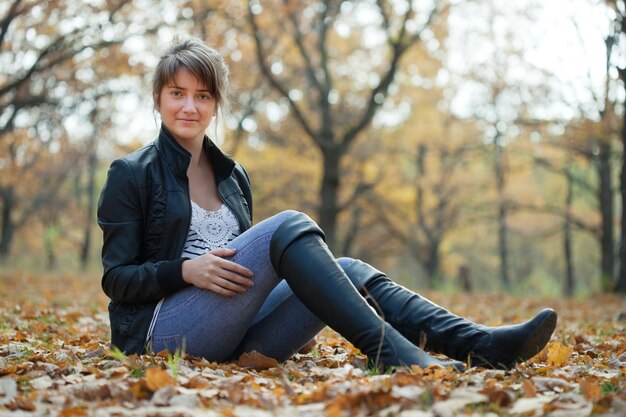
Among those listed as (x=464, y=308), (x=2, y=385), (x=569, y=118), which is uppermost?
(x=569, y=118)

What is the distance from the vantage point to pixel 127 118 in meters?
20.3

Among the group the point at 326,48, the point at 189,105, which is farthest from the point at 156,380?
the point at 326,48

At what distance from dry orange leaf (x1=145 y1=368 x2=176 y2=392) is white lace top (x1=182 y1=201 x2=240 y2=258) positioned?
808 millimetres

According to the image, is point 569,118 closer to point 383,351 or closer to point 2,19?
point 2,19

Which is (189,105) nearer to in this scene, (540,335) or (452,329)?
(452,329)

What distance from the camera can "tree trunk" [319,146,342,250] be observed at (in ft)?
43.1

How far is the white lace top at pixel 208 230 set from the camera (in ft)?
9.81

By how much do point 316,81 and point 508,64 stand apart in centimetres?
759

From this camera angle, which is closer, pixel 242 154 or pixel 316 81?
pixel 316 81

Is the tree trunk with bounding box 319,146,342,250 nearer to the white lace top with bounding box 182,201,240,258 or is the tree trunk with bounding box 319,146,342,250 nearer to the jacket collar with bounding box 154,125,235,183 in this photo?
the jacket collar with bounding box 154,125,235,183

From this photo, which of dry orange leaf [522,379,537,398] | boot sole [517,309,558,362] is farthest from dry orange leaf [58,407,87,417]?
boot sole [517,309,558,362]

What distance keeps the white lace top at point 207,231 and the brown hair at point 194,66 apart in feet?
1.73

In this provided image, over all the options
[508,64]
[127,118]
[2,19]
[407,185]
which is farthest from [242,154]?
[2,19]

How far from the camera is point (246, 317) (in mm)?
2766
